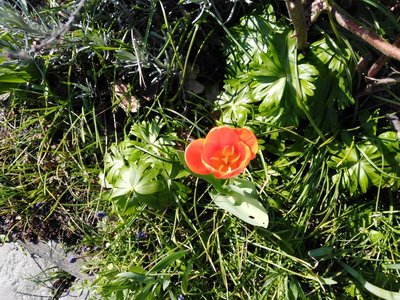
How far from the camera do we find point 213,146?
1.58 meters

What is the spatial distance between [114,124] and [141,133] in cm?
25

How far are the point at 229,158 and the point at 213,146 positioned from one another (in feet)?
0.20

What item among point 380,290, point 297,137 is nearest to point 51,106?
point 297,137

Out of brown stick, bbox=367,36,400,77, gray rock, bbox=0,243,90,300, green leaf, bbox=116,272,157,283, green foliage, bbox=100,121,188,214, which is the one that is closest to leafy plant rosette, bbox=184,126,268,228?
green foliage, bbox=100,121,188,214

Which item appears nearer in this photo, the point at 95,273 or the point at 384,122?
the point at 384,122

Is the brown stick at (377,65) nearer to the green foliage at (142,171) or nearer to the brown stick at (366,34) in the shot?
the brown stick at (366,34)

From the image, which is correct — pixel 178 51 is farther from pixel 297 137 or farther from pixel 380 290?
pixel 380 290

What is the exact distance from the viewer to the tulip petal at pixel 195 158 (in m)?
1.53

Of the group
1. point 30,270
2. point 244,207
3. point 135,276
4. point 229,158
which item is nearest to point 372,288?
point 244,207

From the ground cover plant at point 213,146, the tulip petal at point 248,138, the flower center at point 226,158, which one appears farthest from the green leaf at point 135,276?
the tulip petal at point 248,138

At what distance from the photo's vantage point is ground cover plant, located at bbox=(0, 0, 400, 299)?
173 centimetres

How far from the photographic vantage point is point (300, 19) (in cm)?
162

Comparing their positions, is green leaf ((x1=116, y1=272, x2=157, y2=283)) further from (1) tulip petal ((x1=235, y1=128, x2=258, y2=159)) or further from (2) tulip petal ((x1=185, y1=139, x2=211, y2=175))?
(1) tulip petal ((x1=235, y1=128, x2=258, y2=159))

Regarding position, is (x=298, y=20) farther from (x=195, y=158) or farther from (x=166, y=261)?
(x=166, y=261)
